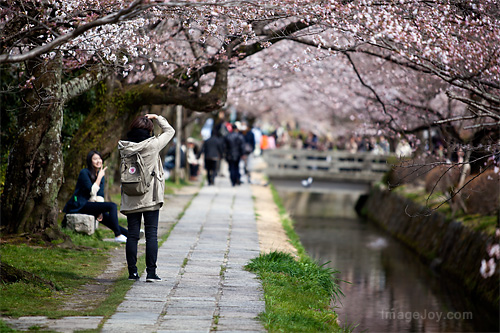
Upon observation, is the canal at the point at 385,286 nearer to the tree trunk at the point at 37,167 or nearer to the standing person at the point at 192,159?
the tree trunk at the point at 37,167

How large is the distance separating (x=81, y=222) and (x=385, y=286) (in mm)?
6073

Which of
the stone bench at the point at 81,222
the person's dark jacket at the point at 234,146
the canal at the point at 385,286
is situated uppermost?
the person's dark jacket at the point at 234,146

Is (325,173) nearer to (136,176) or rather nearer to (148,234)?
(148,234)

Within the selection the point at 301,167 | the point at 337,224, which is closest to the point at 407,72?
the point at 337,224

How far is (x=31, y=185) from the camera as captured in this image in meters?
9.09

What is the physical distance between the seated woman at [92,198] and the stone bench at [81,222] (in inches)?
2.9

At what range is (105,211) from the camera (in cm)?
967

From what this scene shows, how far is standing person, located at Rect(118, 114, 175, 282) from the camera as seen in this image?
22.4 ft

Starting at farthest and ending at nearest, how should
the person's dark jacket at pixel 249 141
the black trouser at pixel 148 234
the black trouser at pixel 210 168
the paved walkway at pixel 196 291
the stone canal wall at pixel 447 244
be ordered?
the person's dark jacket at pixel 249 141 < the black trouser at pixel 210 168 < the stone canal wall at pixel 447 244 < the black trouser at pixel 148 234 < the paved walkway at pixel 196 291

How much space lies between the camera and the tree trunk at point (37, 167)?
354 inches

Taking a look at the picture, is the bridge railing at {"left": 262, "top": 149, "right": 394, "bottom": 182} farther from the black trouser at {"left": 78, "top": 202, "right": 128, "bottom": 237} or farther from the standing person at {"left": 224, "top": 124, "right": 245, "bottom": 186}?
the black trouser at {"left": 78, "top": 202, "right": 128, "bottom": 237}

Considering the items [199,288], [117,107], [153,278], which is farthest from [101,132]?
[199,288]

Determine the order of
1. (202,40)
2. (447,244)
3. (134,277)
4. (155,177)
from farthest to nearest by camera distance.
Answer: (447,244), (202,40), (134,277), (155,177)

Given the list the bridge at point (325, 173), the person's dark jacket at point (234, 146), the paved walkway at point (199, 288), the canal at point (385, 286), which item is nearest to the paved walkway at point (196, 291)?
the paved walkway at point (199, 288)
